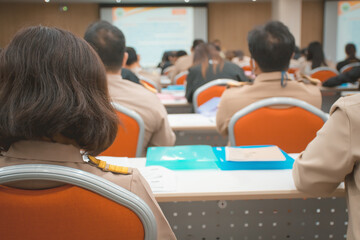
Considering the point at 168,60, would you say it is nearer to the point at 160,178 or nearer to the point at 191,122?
the point at 191,122

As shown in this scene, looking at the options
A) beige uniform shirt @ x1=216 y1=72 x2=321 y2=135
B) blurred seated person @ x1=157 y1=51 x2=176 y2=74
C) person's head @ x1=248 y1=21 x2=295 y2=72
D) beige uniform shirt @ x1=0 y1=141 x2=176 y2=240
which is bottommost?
blurred seated person @ x1=157 y1=51 x2=176 y2=74

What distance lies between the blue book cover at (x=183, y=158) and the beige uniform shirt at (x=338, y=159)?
1.26 ft

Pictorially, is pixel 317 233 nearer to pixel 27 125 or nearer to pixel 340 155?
pixel 340 155

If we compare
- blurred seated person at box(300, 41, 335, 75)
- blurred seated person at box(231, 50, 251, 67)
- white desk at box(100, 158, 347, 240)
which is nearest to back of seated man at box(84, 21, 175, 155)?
white desk at box(100, 158, 347, 240)

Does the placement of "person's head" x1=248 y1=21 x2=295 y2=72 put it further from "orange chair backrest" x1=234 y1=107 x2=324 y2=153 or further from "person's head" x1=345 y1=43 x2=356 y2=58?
"person's head" x1=345 y1=43 x2=356 y2=58

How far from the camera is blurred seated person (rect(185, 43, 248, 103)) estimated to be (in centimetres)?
396

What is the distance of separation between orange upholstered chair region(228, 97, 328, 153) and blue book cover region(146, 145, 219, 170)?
9.9 inches

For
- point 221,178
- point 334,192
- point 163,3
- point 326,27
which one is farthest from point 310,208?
point 326,27

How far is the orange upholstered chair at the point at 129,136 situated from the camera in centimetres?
179

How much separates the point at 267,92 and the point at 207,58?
213 cm

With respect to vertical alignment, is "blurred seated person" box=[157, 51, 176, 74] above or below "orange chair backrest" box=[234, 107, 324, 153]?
below

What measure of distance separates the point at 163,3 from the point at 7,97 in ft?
40.4

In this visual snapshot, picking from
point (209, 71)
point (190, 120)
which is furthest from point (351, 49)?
point (190, 120)

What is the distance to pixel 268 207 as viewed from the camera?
1.50m
